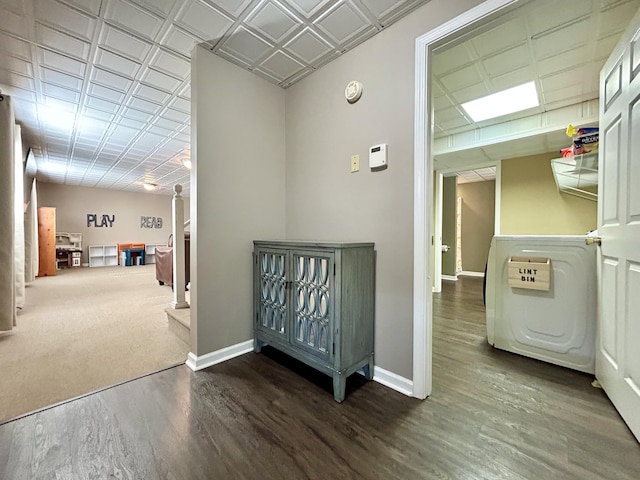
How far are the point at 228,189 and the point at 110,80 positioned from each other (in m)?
1.60

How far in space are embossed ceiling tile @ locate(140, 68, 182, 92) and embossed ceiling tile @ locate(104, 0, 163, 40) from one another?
0.52 m

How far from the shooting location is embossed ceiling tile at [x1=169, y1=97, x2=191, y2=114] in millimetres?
2715

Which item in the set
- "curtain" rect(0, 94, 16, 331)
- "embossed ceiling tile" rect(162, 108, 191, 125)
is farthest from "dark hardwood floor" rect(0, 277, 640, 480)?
"embossed ceiling tile" rect(162, 108, 191, 125)

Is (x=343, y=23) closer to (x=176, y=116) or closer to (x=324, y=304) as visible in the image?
(x=324, y=304)

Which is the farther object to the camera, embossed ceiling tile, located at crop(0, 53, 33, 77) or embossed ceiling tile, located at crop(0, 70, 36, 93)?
embossed ceiling tile, located at crop(0, 70, 36, 93)

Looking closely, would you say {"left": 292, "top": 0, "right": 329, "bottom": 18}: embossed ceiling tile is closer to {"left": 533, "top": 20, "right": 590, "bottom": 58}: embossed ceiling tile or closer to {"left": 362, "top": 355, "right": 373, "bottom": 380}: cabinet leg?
{"left": 533, "top": 20, "right": 590, "bottom": 58}: embossed ceiling tile

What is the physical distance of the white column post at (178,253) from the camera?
2.84 metres

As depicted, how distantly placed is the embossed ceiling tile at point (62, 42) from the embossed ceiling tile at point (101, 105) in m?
0.82

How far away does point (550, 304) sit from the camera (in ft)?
A: 6.09

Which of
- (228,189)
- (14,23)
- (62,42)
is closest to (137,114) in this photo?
(62,42)

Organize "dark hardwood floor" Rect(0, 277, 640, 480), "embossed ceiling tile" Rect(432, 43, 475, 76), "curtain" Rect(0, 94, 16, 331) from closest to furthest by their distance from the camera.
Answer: "dark hardwood floor" Rect(0, 277, 640, 480) → "embossed ceiling tile" Rect(432, 43, 475, 76) → "curtain" Rect(0, 94, 16, 331)

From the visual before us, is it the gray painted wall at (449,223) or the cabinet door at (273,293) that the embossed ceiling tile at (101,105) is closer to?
the cabinet door at (273,293)

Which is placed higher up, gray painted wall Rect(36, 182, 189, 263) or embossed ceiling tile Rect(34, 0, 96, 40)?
embossed ceiling tile Rect(34, 0, 96, 40)

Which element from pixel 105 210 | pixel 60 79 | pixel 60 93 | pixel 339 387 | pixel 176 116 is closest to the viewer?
pixel 339 387
